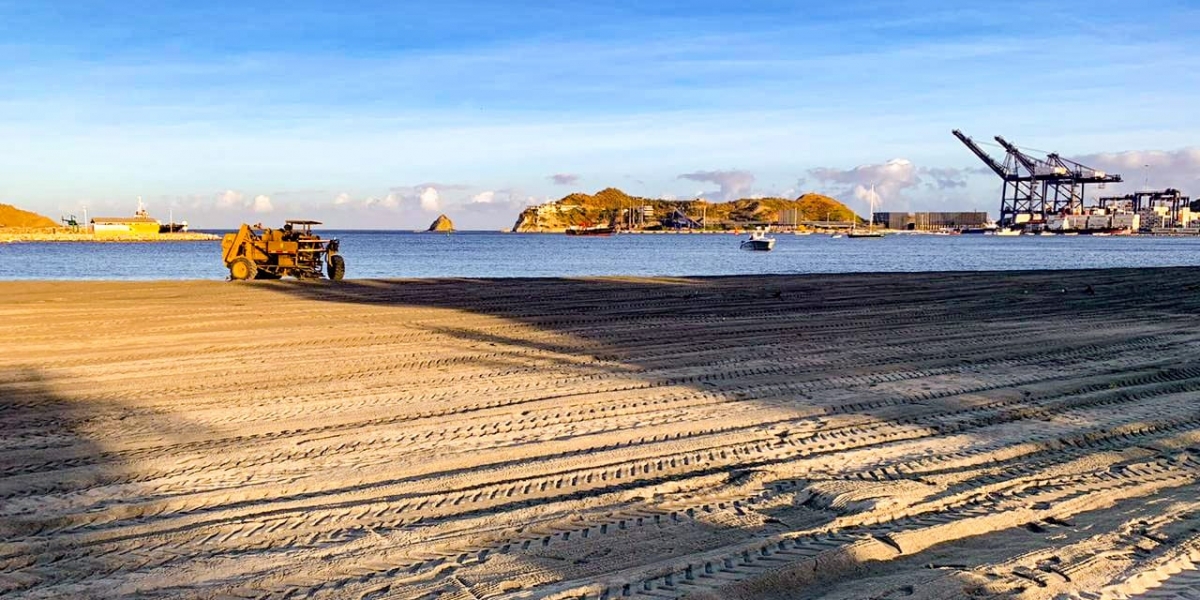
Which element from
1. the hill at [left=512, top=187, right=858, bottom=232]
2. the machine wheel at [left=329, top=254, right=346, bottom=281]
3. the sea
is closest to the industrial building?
the hill at [left=512, top=187, right=858, bottom=232]

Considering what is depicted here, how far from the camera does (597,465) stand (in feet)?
15.3

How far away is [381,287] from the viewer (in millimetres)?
19188

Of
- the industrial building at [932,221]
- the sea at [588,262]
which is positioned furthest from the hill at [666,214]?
the sea at [588,262]

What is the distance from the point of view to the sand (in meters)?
3.28

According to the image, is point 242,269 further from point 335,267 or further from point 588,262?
point 588,262

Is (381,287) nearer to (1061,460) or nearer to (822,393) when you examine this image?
(822,393)

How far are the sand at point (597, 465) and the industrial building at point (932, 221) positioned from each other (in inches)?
5947

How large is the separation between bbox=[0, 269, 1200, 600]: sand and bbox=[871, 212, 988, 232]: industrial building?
151059mm

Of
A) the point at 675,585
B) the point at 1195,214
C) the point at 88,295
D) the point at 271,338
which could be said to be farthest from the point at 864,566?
the point at 1195,214

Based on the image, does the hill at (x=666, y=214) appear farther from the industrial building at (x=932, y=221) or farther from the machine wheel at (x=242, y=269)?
the machine wheel at (x=242, y=269)

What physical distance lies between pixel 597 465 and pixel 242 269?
17.9m

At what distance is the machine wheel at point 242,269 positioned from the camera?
20.7 meters

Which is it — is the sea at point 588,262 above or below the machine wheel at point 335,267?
below

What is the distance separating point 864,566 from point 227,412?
4162mm
